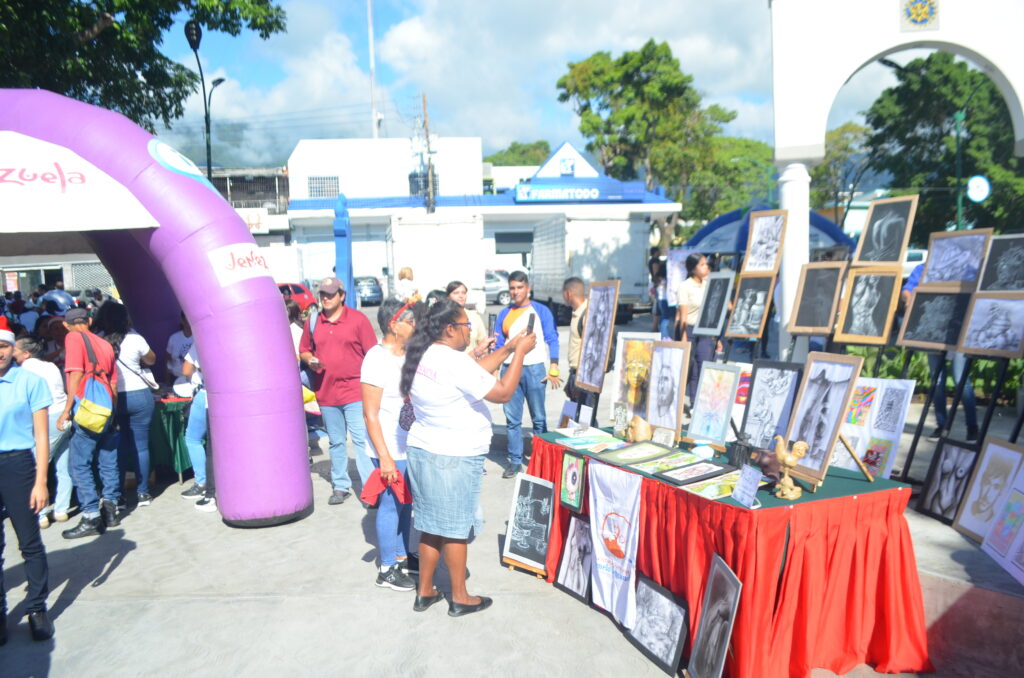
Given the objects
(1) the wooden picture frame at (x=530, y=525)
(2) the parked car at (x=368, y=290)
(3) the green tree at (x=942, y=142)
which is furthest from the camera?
(2) the parked car at (x=368, y=290)

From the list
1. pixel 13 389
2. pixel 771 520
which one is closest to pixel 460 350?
pixel 771 520

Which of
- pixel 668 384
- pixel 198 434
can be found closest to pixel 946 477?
pixel 668 384

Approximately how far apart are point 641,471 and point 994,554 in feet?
6.58

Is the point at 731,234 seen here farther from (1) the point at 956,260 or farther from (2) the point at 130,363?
(2) the point at 130,363

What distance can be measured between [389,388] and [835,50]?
5.78 metres

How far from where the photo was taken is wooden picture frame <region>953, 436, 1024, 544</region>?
162 inches

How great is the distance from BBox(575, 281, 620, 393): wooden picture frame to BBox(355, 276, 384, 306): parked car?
91.5ft

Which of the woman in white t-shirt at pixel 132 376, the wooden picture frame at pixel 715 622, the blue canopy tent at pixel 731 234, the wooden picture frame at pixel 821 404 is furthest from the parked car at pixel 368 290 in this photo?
the wooden picture frame at pixel 715 622

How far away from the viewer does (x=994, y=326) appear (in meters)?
4.62

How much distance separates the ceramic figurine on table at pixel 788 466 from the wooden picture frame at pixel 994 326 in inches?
74.0

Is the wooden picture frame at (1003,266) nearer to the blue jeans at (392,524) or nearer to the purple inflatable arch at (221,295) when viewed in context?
the blue jeans at (392,524)

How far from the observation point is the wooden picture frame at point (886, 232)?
5176 millimetres

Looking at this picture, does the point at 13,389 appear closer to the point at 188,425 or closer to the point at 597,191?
the point at 188,425

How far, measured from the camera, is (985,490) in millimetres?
4324
